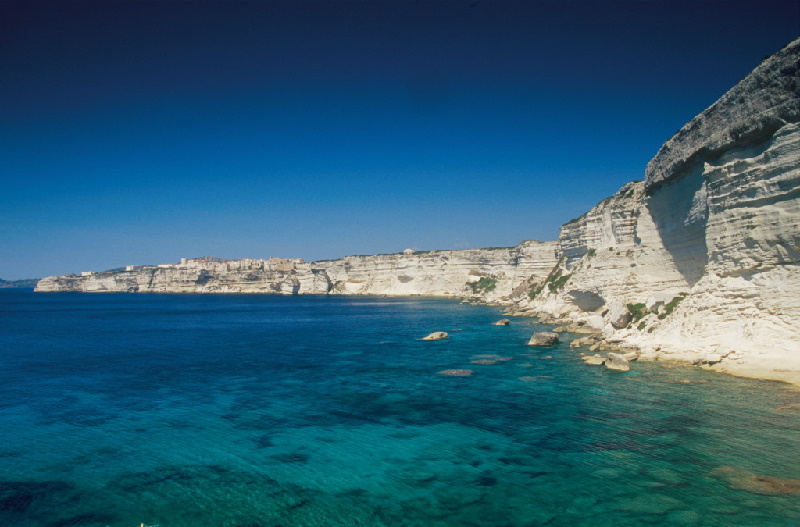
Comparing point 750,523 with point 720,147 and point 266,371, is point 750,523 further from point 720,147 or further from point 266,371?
point 266,371

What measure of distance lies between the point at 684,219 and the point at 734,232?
7.77m

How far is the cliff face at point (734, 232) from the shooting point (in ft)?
69.6

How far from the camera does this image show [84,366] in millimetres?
31281

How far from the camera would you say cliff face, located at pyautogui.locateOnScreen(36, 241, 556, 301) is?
9500 cm

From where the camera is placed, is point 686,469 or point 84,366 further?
point 84,366

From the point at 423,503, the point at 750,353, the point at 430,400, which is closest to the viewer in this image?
the point at 423,503

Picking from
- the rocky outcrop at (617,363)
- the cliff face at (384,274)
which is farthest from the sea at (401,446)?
the cliff face at (384,274)

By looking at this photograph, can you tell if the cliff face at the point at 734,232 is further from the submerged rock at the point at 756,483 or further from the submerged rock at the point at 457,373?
the submerged rock at the point at 756,483

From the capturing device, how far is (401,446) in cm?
1508

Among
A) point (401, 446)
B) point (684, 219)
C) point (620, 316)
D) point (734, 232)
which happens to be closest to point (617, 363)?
point (734, 232)

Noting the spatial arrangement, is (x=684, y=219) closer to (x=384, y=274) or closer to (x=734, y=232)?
(x=734, y=232)

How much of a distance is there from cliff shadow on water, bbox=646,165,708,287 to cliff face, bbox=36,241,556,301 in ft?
175

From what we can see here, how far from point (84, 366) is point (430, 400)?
2489cm

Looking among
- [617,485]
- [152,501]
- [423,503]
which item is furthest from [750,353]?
[152,501]
